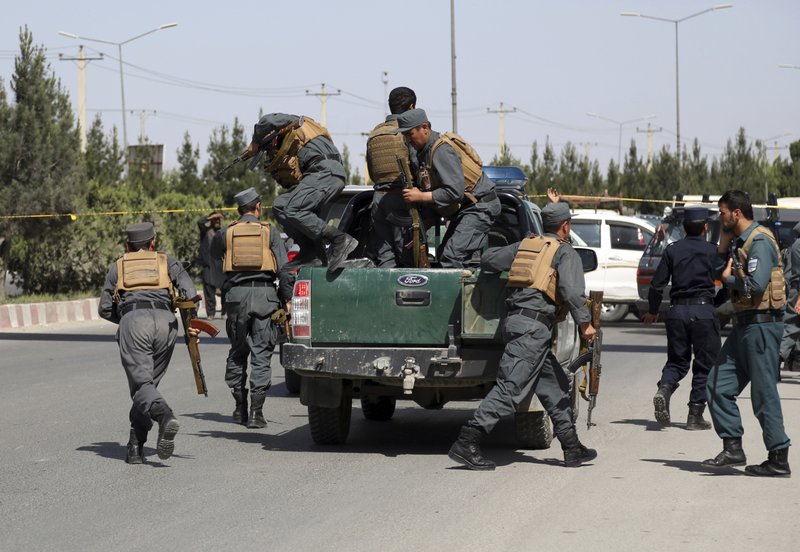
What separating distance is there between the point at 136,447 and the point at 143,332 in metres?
0.77

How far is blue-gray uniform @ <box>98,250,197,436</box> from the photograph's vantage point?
909 cm

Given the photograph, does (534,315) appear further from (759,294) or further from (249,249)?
(249,249)

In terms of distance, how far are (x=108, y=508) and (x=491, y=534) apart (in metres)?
2.14

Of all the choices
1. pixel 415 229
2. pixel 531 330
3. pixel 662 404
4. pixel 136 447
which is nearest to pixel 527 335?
pixel 531 330

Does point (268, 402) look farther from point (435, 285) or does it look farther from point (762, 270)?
point (762, 270)

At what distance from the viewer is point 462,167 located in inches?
382

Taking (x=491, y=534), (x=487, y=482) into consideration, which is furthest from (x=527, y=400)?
(x=491, y=534)

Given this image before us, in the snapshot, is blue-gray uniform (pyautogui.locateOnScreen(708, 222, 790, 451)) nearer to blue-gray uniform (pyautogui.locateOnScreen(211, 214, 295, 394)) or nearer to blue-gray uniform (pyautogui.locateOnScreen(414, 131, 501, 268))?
blue-gray uniform (pyautogui.locateOnScreen(414, 131, 501, 268))

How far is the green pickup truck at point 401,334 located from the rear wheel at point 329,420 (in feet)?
0.30

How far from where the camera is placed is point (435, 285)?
30.7ft

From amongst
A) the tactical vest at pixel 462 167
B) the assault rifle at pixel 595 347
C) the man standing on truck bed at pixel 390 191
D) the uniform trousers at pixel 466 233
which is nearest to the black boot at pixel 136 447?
the man standing on truck bed at pixel 390 191

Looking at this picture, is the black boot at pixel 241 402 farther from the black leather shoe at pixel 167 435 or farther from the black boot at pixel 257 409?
the black leather shoe at pixel 167 435

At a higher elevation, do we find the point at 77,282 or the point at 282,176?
the point at 282,176

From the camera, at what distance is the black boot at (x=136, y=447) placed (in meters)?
9.24
